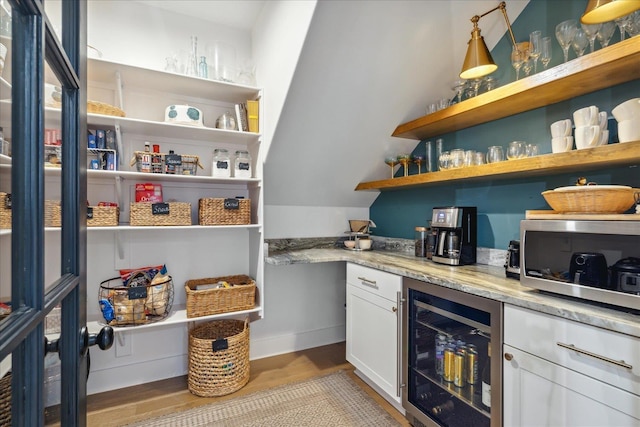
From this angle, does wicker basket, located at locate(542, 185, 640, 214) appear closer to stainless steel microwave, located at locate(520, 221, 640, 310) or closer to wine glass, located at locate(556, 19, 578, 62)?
stainless steel microwave, located at locate(520, 221, 640, 310)

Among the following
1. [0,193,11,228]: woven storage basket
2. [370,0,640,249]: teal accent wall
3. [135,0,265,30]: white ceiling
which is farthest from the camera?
[135,0,265,30]: white ceiling

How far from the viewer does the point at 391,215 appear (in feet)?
9.58

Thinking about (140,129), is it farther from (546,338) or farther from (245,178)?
(546,338)

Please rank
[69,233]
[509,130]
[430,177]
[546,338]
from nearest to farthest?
[69,233] < [546,338] < [509,130] < [430,177]

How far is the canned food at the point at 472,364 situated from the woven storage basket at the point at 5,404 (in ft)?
5.65

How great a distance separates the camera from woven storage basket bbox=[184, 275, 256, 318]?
7.02ft

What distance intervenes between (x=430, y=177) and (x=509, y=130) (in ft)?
1.78

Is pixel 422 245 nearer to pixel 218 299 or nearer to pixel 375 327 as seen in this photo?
pixel 375 327

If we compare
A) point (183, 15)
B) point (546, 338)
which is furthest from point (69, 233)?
point (183, 15)

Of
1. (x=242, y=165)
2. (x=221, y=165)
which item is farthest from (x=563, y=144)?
(x=221, y=165)

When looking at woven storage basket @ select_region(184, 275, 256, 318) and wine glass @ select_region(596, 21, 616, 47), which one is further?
woven storage basket @ select_region(184, 275, 256, 318)

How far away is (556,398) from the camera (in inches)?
45.3

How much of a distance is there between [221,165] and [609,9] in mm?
2125

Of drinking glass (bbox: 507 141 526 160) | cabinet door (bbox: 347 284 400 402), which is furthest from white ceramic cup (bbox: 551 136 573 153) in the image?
cabinet door (bbox: 347 284 400 402)
